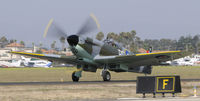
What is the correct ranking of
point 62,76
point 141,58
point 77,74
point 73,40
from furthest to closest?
point 62,76 < point 77,74 < point 141,58 < point 73,40

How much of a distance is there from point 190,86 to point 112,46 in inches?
292

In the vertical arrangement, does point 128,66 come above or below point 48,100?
above

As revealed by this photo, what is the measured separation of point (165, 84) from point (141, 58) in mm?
8319

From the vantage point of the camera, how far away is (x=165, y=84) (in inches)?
708

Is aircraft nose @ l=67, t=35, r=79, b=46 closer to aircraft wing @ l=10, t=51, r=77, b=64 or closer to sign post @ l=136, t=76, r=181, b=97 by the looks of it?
aircraft wing @ l=10, t=51, r=77, b=64

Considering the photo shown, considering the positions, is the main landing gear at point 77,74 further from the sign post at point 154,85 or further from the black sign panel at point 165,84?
the black sign panel at point 165,84

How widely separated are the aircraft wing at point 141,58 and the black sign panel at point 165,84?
6635mm

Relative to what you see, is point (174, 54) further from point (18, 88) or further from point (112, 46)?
point (18, 88)

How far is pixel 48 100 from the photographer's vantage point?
17.2 metres

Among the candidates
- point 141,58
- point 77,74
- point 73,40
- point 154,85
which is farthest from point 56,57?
point 154,85

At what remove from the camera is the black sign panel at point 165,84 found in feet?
58.7

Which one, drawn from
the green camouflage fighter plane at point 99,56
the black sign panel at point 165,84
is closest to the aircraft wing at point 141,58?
the green camouflage fighter plane at point 99,56

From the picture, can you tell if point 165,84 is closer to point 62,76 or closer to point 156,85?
point 156,85

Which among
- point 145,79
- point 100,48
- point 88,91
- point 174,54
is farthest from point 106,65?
point 145,79
